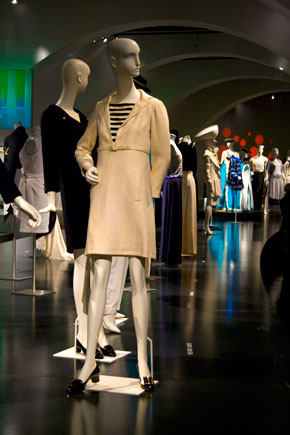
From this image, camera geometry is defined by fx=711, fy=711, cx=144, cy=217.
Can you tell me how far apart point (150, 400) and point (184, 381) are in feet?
1.13

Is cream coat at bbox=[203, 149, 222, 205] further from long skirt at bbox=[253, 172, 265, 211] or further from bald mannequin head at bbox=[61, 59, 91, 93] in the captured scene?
bald mannequin head at bbox=[61, 59, 91, 93]

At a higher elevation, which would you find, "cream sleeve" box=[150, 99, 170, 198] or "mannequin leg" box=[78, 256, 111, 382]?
"cream sleeve" box=[150, 99, 170, 198]

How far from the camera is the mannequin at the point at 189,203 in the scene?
906cm

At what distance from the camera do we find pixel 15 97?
13.6m

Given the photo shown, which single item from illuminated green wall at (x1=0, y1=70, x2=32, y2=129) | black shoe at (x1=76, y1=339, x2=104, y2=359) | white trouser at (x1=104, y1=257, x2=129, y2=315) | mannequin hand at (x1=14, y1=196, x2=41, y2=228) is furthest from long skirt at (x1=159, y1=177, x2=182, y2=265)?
illuminated green wall at (x1=0, y1=70, x2=32, y2=129)

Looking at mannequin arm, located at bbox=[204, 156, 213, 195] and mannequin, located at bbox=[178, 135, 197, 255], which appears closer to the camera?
mannequin, located at bbox=[178, 135, 197, 255]

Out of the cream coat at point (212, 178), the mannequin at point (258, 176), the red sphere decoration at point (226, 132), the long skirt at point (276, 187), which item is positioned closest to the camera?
the cream coat at point (212, 178)

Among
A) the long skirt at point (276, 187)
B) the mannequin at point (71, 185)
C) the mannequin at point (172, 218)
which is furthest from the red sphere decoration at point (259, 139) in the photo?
the mannequin at point (71, 185)

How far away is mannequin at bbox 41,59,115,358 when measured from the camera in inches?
148

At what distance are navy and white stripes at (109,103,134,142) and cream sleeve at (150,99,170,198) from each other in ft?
0.40

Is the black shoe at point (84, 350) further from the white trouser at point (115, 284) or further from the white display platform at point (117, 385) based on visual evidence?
the white trouser at point (115, 284)

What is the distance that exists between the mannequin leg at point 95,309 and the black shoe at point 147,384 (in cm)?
24

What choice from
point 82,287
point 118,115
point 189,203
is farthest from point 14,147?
point 118,115

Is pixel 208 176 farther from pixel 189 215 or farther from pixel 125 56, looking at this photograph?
pixel 125 56
